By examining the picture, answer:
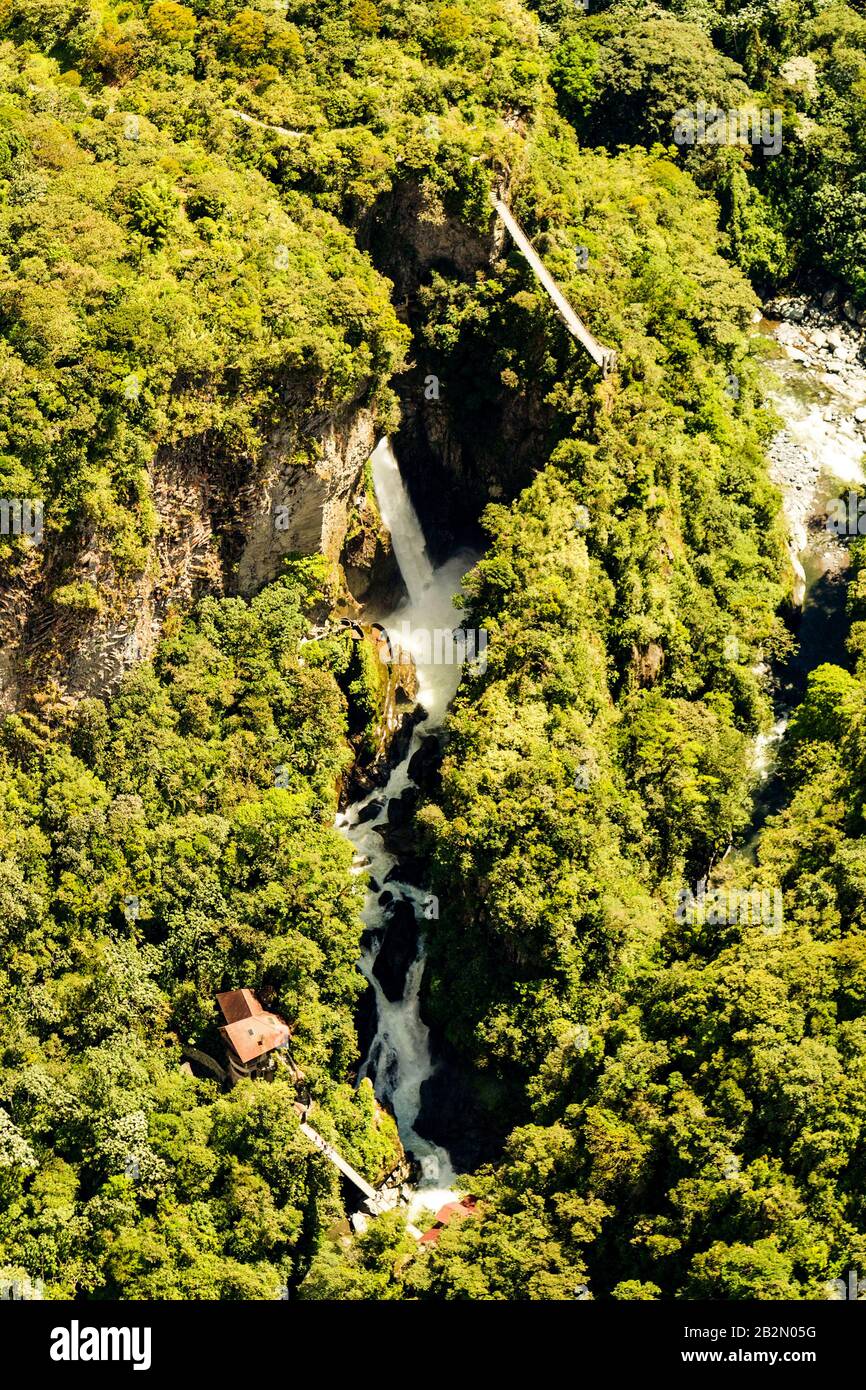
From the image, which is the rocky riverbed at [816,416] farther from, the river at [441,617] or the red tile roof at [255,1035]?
the red tile roof at [255,1035]

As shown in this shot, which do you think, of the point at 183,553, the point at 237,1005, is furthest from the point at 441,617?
the point at 237,1005

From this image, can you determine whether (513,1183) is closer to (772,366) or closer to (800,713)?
(800,713)

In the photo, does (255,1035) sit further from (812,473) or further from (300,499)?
(812,473)

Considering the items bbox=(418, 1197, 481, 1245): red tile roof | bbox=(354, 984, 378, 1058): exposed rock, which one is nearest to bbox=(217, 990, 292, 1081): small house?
bbox=(354, 984, 378, 1058): exposed rock

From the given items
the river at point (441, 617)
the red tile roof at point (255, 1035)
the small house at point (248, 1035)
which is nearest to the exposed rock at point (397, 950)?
the river at point (441, 617)

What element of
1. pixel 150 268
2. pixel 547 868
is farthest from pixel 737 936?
pixel 150 268
